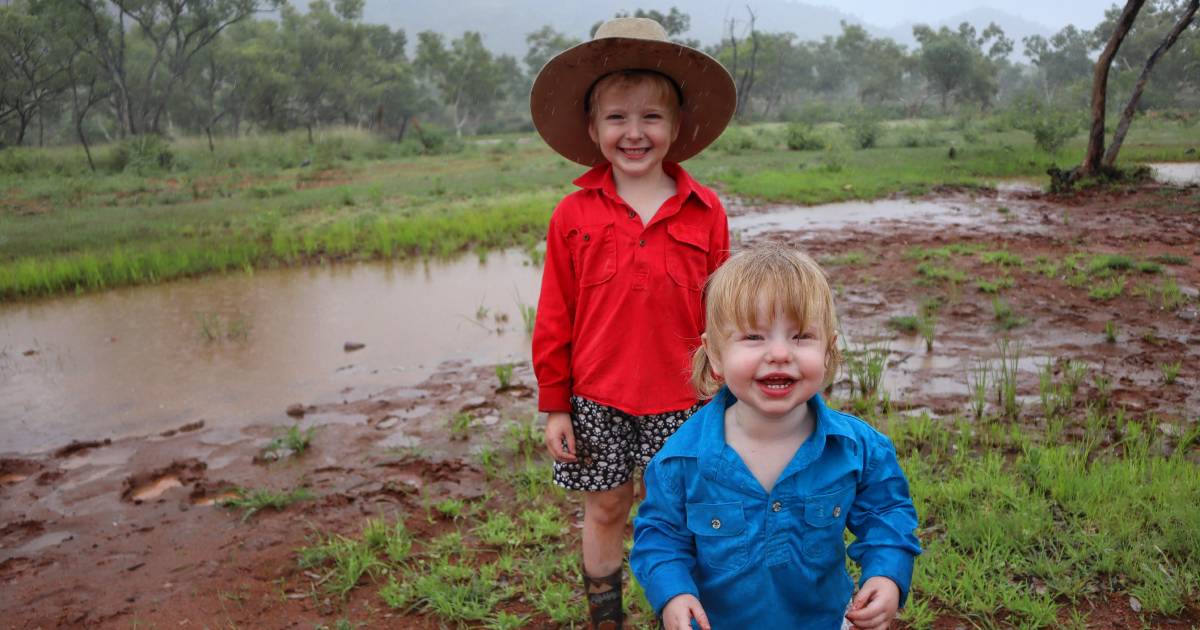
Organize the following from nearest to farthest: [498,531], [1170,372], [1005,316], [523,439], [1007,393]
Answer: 1. [498,531]
2. [1007,393]
3. [523,439]
4. [1170,372]
5. [1005,316]

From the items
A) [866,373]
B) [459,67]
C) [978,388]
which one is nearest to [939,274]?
[866,373]

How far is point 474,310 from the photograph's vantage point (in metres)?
7.03

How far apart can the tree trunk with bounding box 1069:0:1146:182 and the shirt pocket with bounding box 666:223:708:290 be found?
1174 cm

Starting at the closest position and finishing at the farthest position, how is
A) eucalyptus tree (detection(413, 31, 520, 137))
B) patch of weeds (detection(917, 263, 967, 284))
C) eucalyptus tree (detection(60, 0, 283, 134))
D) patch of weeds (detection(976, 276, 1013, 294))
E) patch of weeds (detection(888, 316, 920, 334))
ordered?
patch of weeds (detection(888, 316, 920, 334)) < patch of weeds (detection(976, 276, 1013, 294)) < patch of weeds (detection(917, 263, 967, 284)) < eucalyptus tree (detection(60, 0, 283, 134)) < eucalyptus tree (detection(413, 31, 520, 137))

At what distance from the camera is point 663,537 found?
1515 millimetres

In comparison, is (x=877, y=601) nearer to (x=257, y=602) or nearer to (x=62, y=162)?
(x=257, y=602)

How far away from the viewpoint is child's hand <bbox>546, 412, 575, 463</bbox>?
85.8 inches

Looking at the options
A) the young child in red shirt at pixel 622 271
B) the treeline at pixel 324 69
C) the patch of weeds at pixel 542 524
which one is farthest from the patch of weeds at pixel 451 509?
the treeline at pixel 324 69

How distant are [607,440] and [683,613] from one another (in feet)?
2.65

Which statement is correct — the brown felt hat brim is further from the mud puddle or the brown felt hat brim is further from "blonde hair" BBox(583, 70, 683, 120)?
the mud puddle

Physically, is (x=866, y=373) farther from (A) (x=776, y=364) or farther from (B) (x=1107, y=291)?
(A) (x=776, y=364)

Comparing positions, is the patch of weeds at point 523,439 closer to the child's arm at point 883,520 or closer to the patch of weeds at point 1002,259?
the child's arm at point 883,520

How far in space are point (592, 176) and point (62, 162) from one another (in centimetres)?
2077

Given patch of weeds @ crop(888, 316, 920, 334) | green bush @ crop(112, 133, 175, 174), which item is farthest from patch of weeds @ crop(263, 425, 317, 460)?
green bush @ crop(112, 133, 175, 174)
